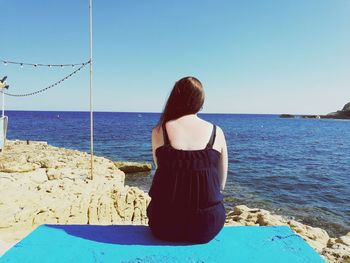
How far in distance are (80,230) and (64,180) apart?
292 inches

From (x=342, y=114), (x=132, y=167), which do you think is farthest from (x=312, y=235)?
(x=342, y=114)

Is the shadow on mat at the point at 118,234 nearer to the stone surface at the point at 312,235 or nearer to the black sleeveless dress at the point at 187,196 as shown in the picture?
the black sleeveless dress at the point at 187,196

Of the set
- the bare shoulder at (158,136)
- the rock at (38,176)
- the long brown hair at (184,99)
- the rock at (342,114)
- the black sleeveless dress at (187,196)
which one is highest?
the rock at (342,114)

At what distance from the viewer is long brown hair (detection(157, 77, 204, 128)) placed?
8.75 feet

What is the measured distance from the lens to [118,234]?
106 inches

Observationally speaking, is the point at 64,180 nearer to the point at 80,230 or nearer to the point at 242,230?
the point at 80,230

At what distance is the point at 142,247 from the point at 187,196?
55cm

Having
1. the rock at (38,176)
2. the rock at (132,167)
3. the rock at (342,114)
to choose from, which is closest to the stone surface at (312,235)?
the rock at (38,176)

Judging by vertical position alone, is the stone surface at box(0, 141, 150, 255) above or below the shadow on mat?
below

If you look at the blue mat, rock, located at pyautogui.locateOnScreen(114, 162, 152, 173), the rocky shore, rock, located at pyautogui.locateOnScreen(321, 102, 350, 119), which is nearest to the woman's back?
the blue mat

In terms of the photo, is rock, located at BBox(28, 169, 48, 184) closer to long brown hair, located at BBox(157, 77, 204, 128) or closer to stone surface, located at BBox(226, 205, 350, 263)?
stone surface, located at BBox(226, 205, 350, 263)

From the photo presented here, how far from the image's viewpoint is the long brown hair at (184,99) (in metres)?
2.67

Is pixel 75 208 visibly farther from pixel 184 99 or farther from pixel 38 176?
pixel 184 99

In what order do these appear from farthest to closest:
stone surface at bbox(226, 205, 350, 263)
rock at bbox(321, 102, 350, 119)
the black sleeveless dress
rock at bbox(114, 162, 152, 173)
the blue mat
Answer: rock at bbox(321, 102, 350, 119), rock at bbox(114, 162, 152, 173), stone surface at bbox(226, 205, 350, 263), the black sleeveless dress, the blue mat
